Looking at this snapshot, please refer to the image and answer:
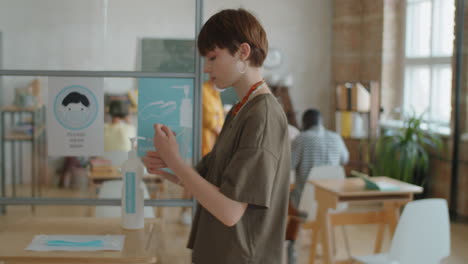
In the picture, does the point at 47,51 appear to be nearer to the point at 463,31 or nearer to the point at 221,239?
the point at 221,239

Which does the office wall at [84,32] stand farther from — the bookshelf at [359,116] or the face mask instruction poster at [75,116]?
the bookshelf at [359,116]

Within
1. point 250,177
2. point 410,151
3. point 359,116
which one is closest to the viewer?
point 250,177

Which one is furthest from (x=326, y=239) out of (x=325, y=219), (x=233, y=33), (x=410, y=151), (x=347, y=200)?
(x=233, y=33)

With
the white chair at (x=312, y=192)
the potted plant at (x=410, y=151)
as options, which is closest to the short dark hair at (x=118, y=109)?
the white chair at (x=312, y=192)

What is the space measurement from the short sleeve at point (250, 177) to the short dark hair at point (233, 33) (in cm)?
25

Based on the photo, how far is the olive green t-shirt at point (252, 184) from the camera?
1.30 meters

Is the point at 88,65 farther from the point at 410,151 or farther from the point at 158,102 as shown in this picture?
the point at 410,151

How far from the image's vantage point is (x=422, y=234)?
8.73 ft

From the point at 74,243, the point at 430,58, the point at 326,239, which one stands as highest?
the point at 430,58

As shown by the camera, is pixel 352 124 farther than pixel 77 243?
Yes

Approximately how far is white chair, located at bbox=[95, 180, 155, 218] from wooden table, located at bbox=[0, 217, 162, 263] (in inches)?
2.0

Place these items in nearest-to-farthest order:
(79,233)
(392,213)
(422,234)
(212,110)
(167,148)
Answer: (167,148), (79,233), (422,234), (212,110), (392,213)

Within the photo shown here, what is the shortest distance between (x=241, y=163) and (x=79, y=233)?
2.42 feet

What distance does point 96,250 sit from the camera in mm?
1591
